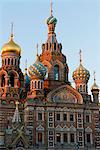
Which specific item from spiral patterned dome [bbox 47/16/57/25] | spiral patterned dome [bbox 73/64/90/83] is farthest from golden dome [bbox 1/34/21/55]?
spiral patterned dome [bbox 73/64/90/83]

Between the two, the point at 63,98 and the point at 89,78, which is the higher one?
the point at 89,78

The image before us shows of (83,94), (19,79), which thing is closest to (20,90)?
(19,79)

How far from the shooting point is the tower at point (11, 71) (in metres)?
44.5

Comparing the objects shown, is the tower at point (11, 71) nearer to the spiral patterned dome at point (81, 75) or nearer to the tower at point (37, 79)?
the tower at point (37, 79)

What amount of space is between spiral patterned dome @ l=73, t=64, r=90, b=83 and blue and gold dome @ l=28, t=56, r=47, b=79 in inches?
167

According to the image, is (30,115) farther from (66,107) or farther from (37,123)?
(66,107)

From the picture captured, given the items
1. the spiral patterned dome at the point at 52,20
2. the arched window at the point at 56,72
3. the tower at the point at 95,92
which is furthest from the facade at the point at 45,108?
the spiral patterned dome at the point at 52,20

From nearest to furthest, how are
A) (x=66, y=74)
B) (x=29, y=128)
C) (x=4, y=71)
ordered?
(x=29, y=128) → (x=4, y=71) → (x=66, y=74)

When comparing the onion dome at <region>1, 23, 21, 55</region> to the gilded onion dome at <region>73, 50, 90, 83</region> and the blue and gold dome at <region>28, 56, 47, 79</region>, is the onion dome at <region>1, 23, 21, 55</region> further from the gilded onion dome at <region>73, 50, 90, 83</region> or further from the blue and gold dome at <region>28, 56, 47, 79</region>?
the gilded onion dome at <region>73, 50, 90, 83</region>

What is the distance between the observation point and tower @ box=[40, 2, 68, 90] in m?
46.3

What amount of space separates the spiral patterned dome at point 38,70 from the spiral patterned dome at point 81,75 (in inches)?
167

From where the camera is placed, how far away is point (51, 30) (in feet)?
163

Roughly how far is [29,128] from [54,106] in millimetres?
3836

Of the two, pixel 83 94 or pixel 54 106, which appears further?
pixel 83 94
